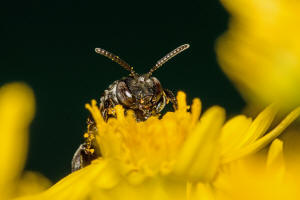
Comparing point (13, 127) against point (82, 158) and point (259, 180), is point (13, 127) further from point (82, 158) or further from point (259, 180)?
point (259, 180)

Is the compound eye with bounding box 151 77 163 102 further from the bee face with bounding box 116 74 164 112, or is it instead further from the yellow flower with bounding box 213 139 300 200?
the yellow flower with bounding box 213 139 300 200

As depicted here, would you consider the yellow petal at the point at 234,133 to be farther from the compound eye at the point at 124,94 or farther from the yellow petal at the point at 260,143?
the compound eye at the point at 124,94

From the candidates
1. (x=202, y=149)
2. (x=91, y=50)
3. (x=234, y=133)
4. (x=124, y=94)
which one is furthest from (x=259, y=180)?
(x=91, y=50)

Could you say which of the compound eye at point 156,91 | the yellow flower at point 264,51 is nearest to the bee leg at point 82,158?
the compound eye at point 156,91

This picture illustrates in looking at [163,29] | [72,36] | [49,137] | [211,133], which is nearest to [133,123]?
[211,133]

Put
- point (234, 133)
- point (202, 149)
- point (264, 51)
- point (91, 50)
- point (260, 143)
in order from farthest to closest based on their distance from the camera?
point (91, 50)
point (264, 51)
point (234, 133)
point (260, 143)
point (202, 149)

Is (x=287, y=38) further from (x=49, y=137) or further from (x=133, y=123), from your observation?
(x=49, y=137)

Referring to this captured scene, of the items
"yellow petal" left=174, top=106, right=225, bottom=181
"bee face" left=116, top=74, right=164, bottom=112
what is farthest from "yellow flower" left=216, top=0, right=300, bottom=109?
"yellow petal" left=174, top=106, right=225, bottom=181
